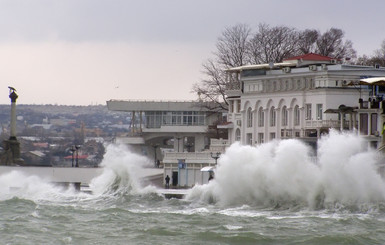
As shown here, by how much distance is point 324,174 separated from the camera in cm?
6222

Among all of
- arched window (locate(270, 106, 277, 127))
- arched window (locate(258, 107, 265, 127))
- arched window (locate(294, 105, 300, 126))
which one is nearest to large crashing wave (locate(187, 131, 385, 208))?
arched window (locate(294, 105, 300, 126))

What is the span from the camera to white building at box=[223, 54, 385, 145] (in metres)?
82.2

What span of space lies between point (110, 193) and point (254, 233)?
84.6ft

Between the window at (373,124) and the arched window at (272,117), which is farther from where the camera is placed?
the arched window at (272,117)

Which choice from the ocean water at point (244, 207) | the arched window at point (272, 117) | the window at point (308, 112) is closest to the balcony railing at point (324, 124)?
the window at point (308, 112)

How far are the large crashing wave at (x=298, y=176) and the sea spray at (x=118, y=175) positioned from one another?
320 inches

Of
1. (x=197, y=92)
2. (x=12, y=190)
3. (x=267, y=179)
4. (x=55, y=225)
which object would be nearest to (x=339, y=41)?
(x=197, y=92)

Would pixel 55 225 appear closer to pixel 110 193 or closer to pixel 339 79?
pixel 110 193

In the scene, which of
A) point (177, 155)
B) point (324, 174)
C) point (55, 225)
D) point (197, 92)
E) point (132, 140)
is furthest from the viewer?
point (132, 140)

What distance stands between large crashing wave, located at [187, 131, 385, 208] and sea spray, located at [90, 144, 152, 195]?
8.14 metres

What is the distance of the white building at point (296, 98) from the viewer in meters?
82.2

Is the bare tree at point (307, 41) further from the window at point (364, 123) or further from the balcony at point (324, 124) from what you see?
the window at point (364, 123)

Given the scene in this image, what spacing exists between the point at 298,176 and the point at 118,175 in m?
17.3

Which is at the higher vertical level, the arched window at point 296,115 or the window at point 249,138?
the arched window at point 296,115
